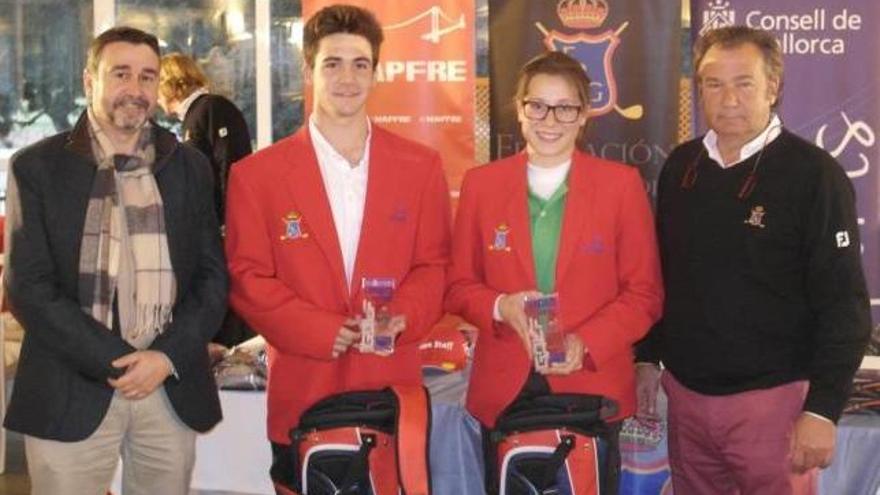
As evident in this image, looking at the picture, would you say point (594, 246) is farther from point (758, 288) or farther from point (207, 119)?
point (207, 119)

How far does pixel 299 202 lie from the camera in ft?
9.50

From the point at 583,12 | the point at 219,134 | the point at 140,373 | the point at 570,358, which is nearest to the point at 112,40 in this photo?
the point at 140,373

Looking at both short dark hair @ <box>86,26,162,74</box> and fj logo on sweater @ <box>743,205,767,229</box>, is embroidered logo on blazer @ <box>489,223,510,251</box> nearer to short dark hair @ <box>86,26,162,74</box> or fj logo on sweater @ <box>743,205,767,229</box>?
fj logo on sweater @ <box>743,205,767,229</box>

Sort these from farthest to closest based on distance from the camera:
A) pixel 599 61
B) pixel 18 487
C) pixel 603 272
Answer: pixel 599 61 < pixel 18 487 < pixel 603 272

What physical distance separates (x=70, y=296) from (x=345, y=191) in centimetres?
71

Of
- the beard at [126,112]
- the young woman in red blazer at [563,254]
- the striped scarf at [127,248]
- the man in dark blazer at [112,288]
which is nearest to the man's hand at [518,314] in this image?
the young woman in red blazer at [563,254]

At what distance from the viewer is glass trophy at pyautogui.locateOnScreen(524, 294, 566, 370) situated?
271cm

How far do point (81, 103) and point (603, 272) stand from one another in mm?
5371

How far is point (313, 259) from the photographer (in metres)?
2.90

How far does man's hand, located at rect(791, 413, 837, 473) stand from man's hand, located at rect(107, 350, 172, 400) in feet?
4.95

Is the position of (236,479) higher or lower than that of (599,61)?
lower

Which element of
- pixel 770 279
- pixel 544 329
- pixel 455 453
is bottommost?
pixel 455 453

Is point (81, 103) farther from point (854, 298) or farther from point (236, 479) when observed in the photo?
point (854, 298)

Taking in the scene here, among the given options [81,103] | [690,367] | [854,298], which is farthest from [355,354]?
[81,103]
